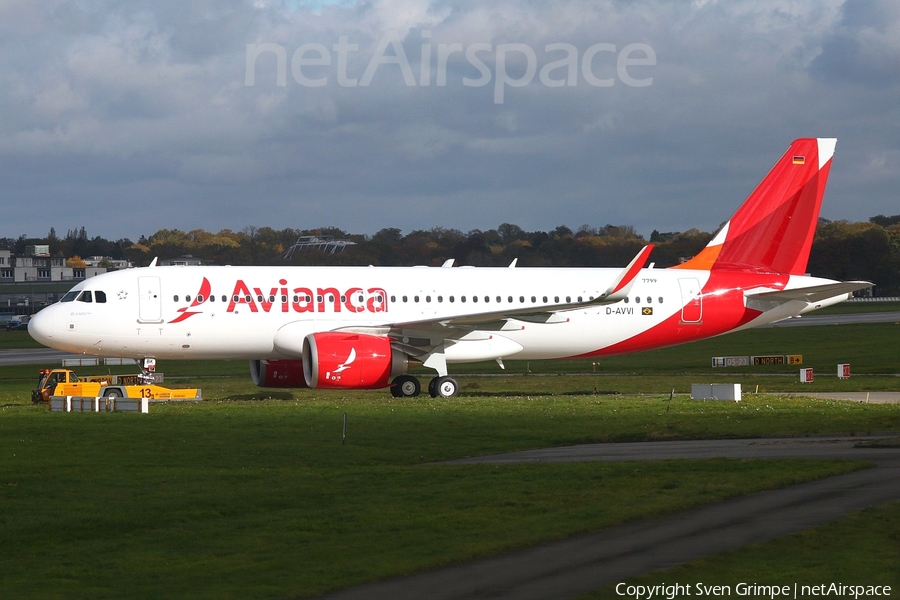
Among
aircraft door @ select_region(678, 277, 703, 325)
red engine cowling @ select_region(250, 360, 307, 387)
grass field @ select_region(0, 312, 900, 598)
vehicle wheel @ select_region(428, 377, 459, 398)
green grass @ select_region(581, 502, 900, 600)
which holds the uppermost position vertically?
aircraft door @ select_region(678, 277, 703, 325)

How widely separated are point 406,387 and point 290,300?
4.56m

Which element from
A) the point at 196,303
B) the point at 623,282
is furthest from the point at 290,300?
the point at 623,282

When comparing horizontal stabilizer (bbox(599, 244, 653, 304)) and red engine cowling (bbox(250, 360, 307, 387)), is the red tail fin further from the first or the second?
red engine cowling (bbox(250, 360, 307, 387))

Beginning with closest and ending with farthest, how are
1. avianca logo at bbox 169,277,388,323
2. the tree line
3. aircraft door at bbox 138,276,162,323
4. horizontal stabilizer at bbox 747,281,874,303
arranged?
aircraft door at bbox 138,276,162,323, avianca logo at bbox 169,277,388,323, horizontal stabilizer at bbox 747,281,874,303, the tree line

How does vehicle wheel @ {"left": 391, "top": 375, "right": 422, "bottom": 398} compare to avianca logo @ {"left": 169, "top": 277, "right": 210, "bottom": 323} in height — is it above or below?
below

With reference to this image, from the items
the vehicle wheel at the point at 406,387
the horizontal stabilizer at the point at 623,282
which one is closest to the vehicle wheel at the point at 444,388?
the vehicle wheel at the point at 406,387

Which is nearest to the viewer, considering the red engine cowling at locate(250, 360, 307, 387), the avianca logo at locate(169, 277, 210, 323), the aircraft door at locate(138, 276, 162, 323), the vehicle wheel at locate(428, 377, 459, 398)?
the aircraft door at locate(138, 276, 162, 323)

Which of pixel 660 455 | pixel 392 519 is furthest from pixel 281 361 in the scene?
pixel 392 519

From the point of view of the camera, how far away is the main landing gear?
111 ft

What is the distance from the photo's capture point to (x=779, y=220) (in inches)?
1507

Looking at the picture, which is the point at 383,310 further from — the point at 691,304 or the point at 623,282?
the point at 691,304

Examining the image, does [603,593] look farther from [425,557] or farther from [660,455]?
[660,455]

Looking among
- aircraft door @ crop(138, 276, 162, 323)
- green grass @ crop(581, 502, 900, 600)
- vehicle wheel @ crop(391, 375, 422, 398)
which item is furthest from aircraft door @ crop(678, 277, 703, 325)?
green grass @ crop(581, 502, 900, 600)

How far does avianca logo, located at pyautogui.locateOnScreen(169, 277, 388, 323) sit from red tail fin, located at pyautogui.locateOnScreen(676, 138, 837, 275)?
1194 cm
